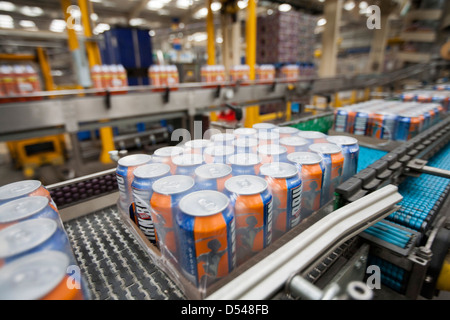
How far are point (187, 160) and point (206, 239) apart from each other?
0.38 metres

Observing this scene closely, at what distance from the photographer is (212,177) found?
71 centimetres

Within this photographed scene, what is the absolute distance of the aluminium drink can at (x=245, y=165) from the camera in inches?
31.0

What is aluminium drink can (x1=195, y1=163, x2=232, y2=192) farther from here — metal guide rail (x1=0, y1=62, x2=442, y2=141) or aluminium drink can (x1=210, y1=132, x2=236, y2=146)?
Answer: metal guide rail (x1=0, y1=62, x2=442, y2=141)

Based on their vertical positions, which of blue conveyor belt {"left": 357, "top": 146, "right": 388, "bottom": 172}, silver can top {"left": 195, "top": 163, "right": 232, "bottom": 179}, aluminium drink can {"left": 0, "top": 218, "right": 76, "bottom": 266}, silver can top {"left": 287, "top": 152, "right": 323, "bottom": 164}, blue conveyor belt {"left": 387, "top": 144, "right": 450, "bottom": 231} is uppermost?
silver can top {"left": 287, "top": 152, "right": 323, "bottom": 164}

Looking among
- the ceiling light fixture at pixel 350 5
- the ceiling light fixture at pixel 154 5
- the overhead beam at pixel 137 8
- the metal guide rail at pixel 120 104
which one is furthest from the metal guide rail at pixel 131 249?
the ceiling light fixture at pixel 350 5

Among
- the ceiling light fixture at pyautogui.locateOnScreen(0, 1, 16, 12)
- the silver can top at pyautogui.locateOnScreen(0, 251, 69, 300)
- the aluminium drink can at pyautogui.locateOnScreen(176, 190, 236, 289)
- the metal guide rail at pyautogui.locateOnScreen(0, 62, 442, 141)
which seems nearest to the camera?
the silver can top at pyautogui.locateOnScreen(0, 251, 69, 300)

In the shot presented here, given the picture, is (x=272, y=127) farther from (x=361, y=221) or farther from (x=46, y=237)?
(x=46, y=237)

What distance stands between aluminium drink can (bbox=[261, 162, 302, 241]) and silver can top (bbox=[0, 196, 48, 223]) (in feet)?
2.00

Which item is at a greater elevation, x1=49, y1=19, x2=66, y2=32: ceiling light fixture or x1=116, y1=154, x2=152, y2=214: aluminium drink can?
x1=49, y1=19, x2=66, y2=32: ceiling light fixture

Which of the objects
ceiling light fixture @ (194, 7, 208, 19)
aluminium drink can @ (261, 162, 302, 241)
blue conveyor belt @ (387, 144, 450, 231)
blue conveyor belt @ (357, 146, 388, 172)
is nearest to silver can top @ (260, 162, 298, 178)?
aluminium drink can @ (261, 162, 302, 241)

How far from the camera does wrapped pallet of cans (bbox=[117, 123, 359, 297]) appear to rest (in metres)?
0.55

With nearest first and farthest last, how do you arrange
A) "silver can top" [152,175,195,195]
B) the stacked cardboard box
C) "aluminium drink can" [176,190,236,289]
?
"aluminium drink can" [176,190,236,289] → "silver can top" [152,175,195,195] → the stacked cardboard box

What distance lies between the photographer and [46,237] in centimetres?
49

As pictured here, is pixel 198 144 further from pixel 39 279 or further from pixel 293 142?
pixel 39 279
